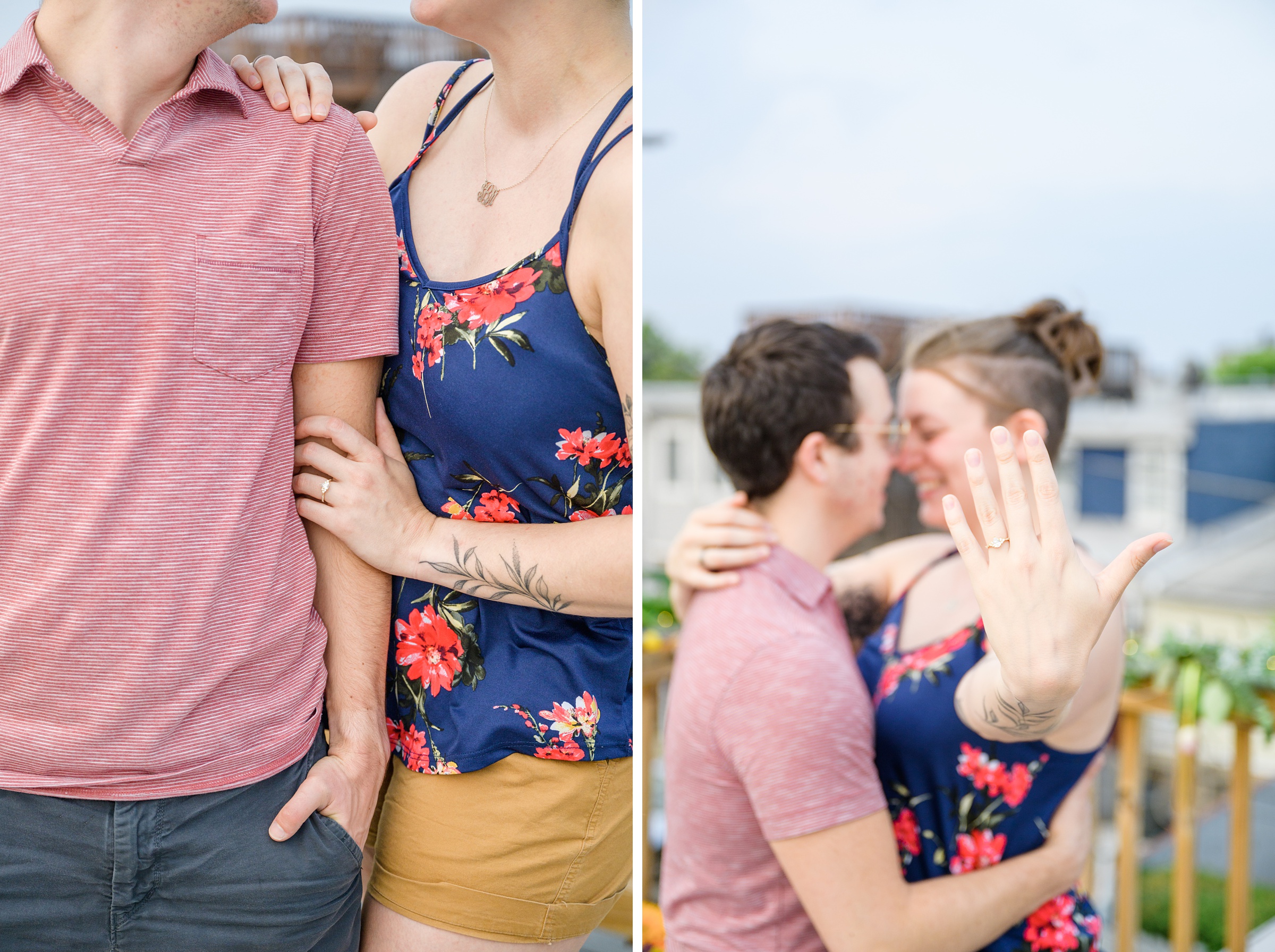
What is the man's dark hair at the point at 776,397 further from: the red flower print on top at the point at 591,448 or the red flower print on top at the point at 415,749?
the red flower print on top at the point at 415,749

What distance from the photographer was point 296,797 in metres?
0.78

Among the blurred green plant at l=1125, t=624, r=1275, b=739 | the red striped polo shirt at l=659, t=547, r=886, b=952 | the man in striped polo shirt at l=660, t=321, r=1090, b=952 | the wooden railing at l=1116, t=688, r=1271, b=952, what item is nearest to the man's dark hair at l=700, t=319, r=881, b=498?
the man in striped polo shirt at l=660, t=321, r=1090, b=952

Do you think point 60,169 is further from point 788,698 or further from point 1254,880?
point 1254,880

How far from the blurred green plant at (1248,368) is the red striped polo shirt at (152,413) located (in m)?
2.01

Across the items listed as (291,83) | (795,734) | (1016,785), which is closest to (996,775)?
(1016,785)

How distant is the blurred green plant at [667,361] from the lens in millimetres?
1213

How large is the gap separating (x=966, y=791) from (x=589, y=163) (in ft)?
2.65

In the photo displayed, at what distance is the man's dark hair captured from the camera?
3.57 ft

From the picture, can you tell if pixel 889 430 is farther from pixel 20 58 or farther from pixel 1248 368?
pixel 1248 368

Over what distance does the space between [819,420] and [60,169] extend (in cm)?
77

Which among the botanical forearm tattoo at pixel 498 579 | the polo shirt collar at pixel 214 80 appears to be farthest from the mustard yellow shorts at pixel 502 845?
the polo shirt collar at pixel 214 80

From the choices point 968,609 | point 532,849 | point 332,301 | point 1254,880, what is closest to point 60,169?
point 332,301

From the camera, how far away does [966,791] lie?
3.54 feet

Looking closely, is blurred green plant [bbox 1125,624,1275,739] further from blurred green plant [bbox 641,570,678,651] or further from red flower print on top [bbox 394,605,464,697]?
red flower print on top [bbox 394,605,464,697]
